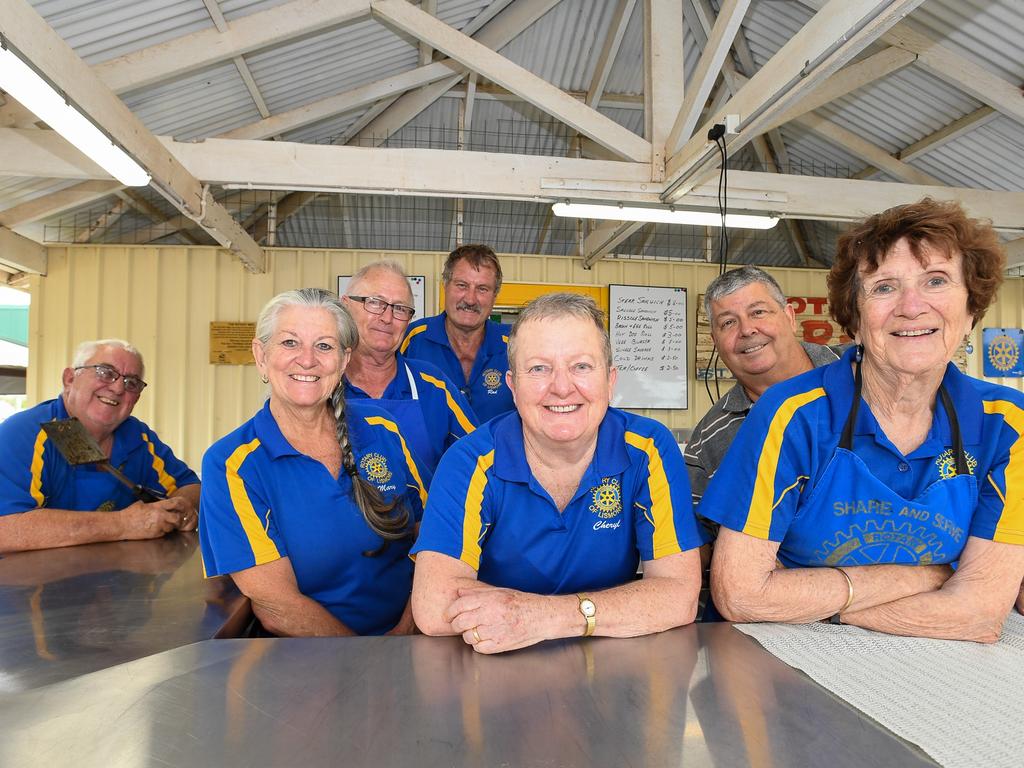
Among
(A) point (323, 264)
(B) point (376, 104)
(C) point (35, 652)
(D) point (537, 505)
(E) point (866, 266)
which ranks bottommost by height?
(C) point (35, 652)

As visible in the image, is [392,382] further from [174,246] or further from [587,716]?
[174,246]

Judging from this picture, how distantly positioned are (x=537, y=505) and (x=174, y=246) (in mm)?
5717

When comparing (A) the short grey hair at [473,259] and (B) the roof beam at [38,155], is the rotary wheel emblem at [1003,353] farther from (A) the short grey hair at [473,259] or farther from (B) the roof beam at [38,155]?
(B) the roof beam at [38,155]

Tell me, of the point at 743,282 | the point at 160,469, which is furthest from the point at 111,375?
the point at 743,282

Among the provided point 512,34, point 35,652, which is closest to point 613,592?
point 35,652

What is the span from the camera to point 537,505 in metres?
1.50

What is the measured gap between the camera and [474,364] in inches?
128

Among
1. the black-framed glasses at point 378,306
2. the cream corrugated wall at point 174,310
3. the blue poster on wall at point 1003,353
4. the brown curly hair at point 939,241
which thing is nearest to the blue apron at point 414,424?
the black-framed glasses at point 378,306

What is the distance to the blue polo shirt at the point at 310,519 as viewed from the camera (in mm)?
1592

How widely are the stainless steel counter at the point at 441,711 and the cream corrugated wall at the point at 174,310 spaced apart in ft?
17.1

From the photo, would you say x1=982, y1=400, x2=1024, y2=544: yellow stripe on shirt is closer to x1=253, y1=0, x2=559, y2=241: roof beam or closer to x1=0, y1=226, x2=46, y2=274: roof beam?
x1=253, y1=0, x2=559, y2=241: roof beam

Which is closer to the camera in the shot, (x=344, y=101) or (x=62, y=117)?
(x=62, y=117)

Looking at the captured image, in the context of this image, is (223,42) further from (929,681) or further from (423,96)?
(929,681)

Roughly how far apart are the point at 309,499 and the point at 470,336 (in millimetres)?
1620
